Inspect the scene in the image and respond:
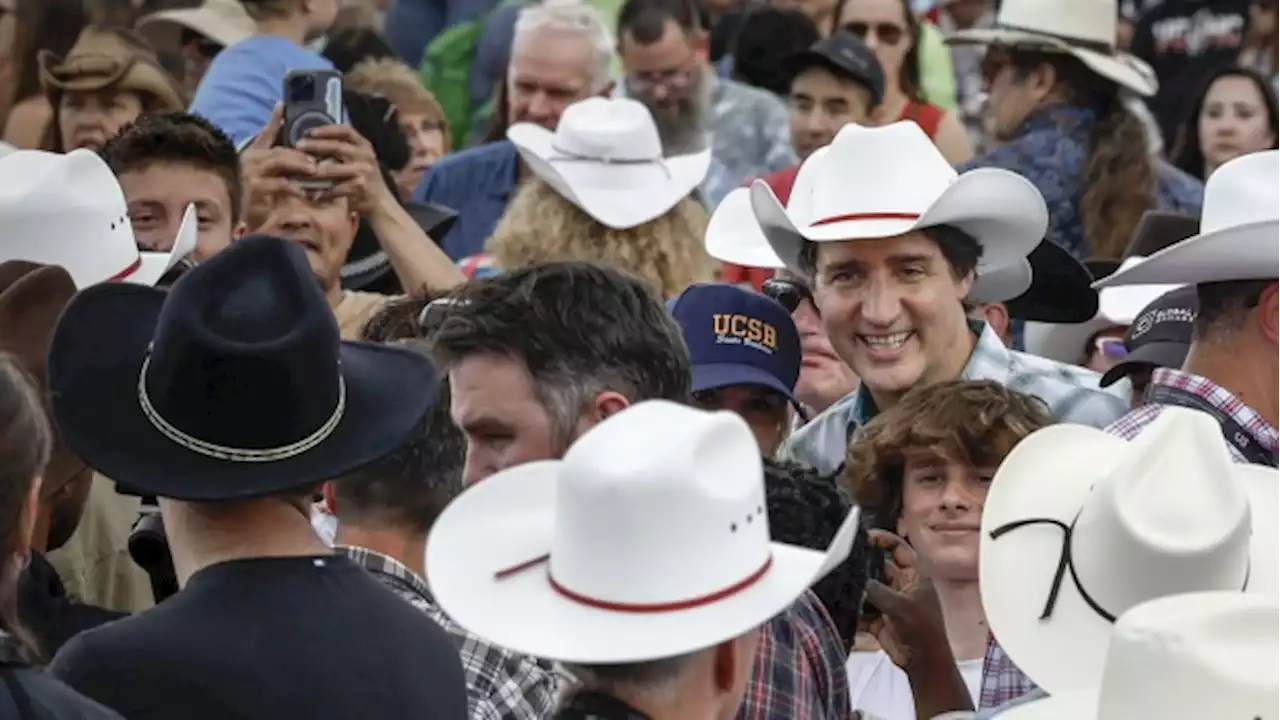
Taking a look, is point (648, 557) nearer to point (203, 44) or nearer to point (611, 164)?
point (611, 164)

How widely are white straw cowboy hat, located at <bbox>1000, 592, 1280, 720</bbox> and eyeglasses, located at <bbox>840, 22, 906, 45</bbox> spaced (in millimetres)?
6831

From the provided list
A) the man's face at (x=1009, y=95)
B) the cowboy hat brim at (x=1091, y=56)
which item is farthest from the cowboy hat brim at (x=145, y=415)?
the cowboy hat brim at (x=1091, y=56)

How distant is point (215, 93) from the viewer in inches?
330

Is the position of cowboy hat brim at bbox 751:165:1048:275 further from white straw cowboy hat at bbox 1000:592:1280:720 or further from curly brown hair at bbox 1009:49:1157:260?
white straw cowboy hat at bbox 1000:592:1280:720

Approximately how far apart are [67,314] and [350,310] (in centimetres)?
292

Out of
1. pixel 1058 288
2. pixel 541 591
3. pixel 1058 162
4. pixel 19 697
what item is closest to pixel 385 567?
pixel 541 591

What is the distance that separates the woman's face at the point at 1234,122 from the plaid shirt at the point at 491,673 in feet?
19.3

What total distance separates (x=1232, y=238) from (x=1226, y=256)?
0.19 ft

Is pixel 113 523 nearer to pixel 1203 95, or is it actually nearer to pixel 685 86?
pixel 685 86

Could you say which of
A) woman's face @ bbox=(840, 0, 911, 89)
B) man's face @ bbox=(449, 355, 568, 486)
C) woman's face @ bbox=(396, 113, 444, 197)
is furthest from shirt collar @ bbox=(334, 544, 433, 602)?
woman's face @ bbox=(840, 0, 911, 89)

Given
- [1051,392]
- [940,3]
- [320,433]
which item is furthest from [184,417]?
[940,3]

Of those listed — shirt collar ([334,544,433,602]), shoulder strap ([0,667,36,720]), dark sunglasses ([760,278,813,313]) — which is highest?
shoulder strap ([0,667,36,720])

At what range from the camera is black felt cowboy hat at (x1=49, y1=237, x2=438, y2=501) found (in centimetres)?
377

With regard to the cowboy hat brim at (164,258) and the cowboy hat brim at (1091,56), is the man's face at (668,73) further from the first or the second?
the cowboy hat brim at (164,258)
